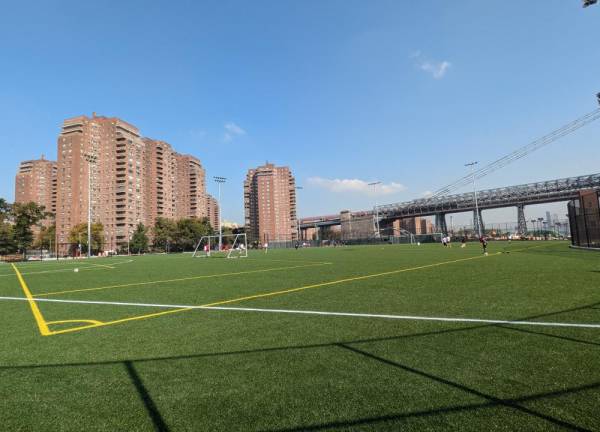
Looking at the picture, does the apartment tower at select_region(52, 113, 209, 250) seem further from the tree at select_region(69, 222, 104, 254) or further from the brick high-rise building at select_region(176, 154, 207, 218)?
the brick high-rise building at select_region(176, 154, 207, 218)

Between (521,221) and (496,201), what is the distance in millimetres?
14077

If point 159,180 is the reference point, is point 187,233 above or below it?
below

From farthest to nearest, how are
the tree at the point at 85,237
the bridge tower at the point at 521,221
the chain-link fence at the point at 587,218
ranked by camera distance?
the tree at the point at 85,237, the bridge tower at the point at 521,221, the chain-link fence at the point at 587,218

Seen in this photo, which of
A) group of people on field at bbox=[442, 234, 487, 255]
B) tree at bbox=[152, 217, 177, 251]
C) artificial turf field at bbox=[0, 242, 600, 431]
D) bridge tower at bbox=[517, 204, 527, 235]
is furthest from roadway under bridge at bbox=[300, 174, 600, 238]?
artificial turf field at bbox=[0, 242, 600, 431]

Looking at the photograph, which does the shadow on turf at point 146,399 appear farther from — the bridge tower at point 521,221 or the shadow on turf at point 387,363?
the bridge tower at point 521,221

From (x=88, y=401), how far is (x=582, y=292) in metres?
9.45

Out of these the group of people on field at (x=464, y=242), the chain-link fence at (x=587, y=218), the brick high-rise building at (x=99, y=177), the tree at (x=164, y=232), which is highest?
the brick high-rise building at (x=99, y=177)

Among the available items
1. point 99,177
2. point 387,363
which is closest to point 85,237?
point 99,177

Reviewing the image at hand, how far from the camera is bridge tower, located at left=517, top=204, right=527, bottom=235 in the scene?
3303 inches

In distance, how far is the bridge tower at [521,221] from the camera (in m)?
83.9

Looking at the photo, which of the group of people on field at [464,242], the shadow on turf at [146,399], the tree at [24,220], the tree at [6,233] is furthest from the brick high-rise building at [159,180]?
the shadow on turf at [146,399]

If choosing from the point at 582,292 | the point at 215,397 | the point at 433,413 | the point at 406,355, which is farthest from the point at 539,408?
the point at 582,292

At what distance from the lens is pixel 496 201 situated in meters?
97.8

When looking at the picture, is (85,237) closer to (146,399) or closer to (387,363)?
(146,399)
